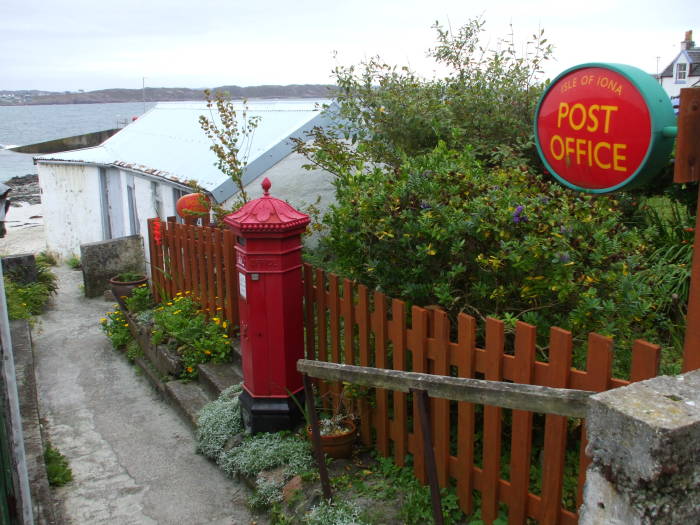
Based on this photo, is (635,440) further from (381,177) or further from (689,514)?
(381,177)

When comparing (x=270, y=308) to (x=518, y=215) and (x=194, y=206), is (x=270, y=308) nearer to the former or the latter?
(x=518, y=215)

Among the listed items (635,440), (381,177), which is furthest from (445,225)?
(635,440)

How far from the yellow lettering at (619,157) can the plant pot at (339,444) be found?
2621 millimetres

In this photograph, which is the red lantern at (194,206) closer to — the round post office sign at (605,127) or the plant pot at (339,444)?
the plant pot at (339,444)

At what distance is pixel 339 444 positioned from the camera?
4.45 metres

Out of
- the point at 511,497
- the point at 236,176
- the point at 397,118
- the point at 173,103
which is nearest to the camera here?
the point at 511,497

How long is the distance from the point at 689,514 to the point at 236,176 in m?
6.60

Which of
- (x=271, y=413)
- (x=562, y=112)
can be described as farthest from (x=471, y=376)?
(x=271, y=413)

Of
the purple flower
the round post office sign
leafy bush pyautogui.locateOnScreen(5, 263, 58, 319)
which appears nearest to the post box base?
the purple flower

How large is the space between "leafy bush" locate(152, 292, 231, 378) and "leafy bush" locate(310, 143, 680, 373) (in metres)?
2.29

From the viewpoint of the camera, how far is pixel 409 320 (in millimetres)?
4465

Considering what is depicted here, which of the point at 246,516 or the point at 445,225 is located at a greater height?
the point at 445,225

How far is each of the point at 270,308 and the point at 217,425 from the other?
113 cm

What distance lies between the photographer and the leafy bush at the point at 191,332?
Result: 21.1ft
